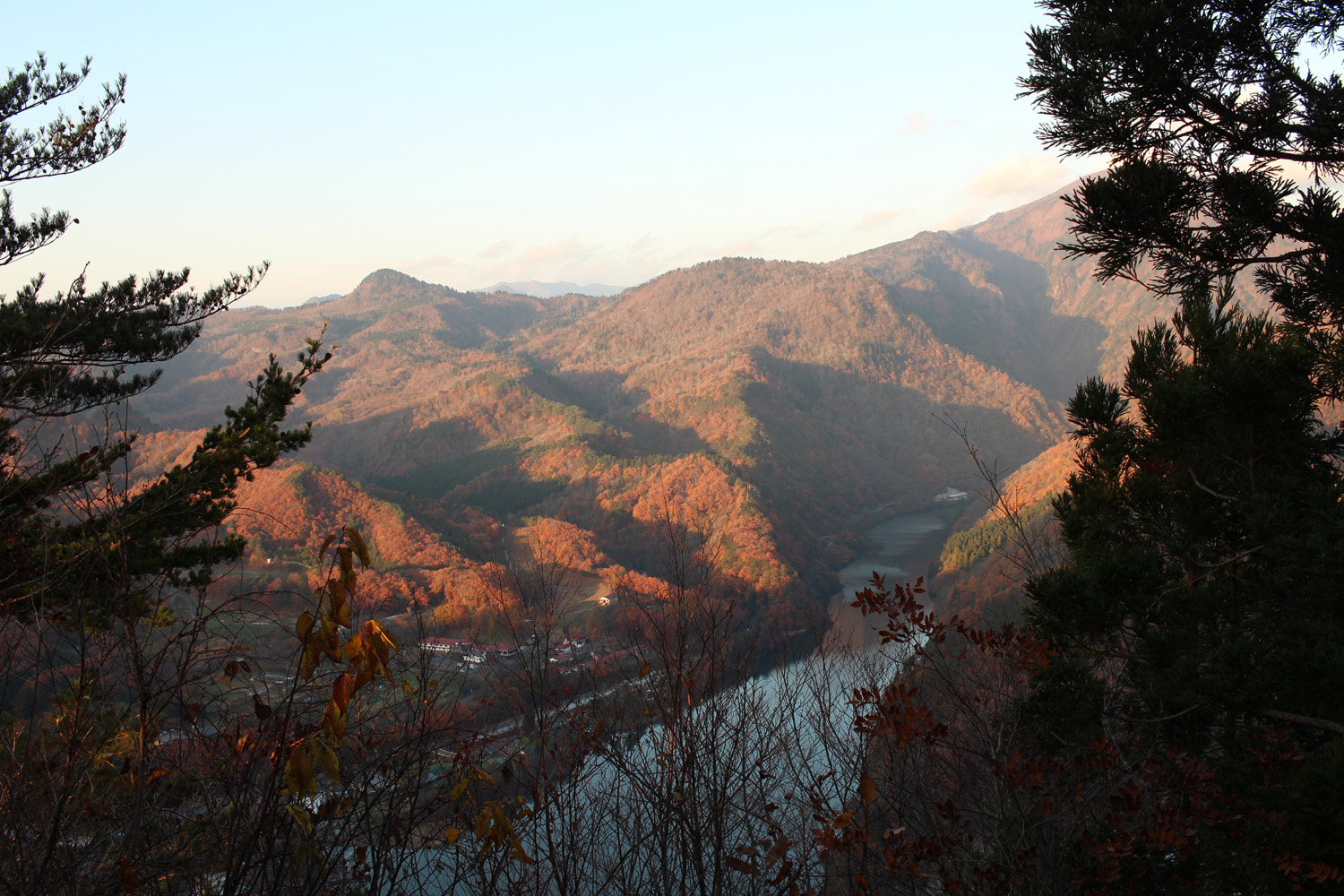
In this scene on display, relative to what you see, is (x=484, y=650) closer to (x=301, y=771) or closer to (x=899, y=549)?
(x=301, y=771)

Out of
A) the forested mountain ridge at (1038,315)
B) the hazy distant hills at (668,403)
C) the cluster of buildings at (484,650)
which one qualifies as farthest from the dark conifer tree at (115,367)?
the forested mountain ridge at (1038,315)

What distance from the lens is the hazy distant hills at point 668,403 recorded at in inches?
2140

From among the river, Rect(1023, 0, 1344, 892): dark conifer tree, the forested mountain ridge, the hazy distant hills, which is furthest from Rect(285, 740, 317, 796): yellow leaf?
the forested mountain ridge

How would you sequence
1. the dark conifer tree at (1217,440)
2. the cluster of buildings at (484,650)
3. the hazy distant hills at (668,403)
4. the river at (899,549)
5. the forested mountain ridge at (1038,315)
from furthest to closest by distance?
the forested mountain ridge at (1038,315), the hazy distant hills at (668,403), the river at (899,549), the cluster of buildings at (484,650), the dark conifer tree at (1217,440)

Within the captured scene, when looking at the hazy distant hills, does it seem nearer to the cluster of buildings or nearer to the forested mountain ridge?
the forested mountain ridge

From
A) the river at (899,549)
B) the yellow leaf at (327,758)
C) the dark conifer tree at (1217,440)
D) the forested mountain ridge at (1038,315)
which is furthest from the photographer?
the forested mountain ridge at (1038,315)

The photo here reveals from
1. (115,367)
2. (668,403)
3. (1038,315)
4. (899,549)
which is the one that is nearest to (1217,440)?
(115,367)

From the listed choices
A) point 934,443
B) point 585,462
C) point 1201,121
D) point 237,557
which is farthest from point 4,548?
point 934,443

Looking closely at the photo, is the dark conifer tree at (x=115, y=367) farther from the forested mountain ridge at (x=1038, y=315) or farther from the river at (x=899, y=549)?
the forested mountain ridge at (x=1038, y=315)

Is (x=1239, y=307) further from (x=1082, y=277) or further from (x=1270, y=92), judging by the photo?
(x=1082, y=277)

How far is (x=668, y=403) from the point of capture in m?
95.2

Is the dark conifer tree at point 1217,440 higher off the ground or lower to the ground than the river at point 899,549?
higher

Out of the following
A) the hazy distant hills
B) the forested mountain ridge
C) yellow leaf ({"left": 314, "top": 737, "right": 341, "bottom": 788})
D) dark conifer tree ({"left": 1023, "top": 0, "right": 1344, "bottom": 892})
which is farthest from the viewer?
the forested mountain ridge

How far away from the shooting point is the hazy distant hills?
178ft
